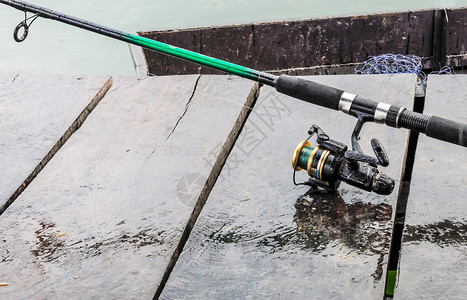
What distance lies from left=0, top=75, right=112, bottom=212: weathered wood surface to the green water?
3122 mm

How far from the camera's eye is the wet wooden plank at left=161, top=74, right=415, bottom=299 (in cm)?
159

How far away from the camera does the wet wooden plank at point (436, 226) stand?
1.54 metres

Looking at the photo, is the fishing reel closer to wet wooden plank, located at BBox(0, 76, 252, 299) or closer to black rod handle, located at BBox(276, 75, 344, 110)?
black rod handle, located at BBox(276, 75, 344, 110)

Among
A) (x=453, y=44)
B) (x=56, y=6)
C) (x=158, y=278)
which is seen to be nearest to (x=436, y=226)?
(x=158, y=278)

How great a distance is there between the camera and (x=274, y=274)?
1633mm

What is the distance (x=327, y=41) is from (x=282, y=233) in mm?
2499

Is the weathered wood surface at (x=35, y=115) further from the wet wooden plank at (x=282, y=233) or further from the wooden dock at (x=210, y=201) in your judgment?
the wet wooden plank at (x=282, y=233)

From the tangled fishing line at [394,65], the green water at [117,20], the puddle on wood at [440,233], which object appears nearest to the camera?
the puddle on wood at [440,233]

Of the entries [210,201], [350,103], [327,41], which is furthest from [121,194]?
[327,41]

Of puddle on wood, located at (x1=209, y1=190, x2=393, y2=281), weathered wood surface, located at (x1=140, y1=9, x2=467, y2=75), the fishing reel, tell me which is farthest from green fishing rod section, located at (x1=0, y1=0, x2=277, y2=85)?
weathered wood surface, located at (x1=140, y1=9, x2=467, y2=75)

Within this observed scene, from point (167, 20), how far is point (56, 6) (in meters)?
1.47

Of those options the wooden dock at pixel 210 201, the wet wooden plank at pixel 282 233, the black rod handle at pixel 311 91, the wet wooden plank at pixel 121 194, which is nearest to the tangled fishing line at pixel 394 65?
the wooden dock at pixel 210 201

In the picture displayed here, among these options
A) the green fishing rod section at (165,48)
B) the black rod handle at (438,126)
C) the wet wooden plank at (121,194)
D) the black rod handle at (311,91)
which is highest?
the green fishing rod section at (165,48)

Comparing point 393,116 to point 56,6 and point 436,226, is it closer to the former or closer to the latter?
point 436,226
